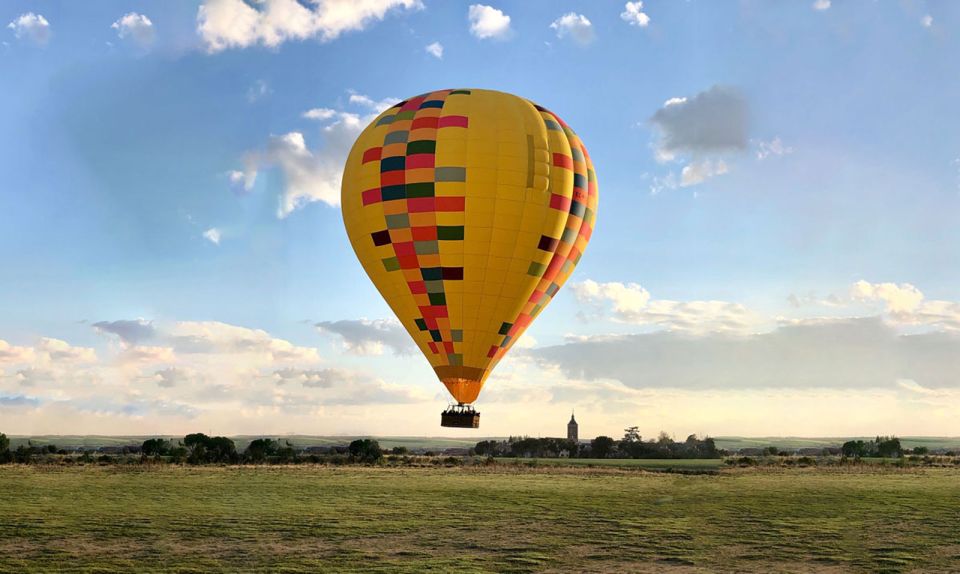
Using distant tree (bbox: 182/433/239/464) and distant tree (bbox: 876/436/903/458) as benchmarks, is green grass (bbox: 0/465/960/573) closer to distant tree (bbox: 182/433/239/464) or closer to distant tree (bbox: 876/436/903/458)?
distant tree (bbox: 182/433/239/464)

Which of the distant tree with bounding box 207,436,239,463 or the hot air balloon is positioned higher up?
the hot air balloon

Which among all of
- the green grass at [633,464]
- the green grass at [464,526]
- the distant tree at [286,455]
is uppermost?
the distant tree at [286,455]

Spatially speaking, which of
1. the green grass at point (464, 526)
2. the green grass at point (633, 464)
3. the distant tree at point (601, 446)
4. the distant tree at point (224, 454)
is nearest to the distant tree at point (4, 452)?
the distant tree at point (224, 454)

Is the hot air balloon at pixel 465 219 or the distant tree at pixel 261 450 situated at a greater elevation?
the hot air balloon at pixel 465 219

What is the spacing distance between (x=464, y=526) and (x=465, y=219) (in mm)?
14107

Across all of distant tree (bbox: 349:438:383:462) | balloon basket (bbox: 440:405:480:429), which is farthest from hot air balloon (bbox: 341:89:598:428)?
distant tree (bbox: 349:438:383:462)

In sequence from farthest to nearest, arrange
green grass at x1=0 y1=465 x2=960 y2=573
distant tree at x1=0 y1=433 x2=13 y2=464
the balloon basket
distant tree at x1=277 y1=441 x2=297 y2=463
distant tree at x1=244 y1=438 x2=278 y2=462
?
distant tree at x1=244 y1=438 x2=278 y2=462 → distant tree at x1=277 y1=441 x2=297 y2=463 → distant tree at x1=0 y1=433 x2=13 y2=464 → the balloon basket → green grass at x1=0 y1=465 x2=960 y2=573

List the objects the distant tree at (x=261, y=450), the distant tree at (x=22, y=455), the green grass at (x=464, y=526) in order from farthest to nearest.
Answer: the distant tree at (x=261, y=450) → the distant tree at (x=22, y=455) → the green grass at (x=464, y=526)

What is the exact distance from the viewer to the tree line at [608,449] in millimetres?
141875

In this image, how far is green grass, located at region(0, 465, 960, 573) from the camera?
2328cm

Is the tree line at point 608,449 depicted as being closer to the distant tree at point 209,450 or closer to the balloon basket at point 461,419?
the distant tree at point 209,450

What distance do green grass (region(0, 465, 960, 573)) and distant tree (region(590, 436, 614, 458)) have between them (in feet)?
301

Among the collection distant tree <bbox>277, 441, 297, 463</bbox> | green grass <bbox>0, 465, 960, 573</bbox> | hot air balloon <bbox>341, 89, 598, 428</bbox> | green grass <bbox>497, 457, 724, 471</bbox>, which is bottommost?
green grass <bbox>0, 465, 960, 573</bbox>

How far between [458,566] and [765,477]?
4608 cm
